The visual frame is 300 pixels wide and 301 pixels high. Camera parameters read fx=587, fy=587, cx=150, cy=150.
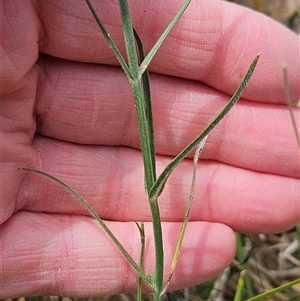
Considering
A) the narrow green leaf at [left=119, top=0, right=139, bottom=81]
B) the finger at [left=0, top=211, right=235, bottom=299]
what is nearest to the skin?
the finger at [left=0, top=211, right=235, bottom=299]

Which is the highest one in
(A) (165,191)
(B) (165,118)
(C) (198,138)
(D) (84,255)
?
(C) (198,138)

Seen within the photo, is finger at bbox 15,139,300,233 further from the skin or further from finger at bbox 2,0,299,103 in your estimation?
finger at bbox 2,0,299,103

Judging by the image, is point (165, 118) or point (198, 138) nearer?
point (198, 138)

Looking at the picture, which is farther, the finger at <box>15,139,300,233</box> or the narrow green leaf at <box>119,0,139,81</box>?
the finger at <box>15,139,300,233</box>

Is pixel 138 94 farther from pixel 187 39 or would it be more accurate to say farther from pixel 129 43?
pixel 187 39

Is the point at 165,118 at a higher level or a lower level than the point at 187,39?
lower

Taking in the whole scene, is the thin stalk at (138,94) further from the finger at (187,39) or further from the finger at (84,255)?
the finger at (84,255)

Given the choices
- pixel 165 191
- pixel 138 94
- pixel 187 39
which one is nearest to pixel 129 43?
pixel 138 94
